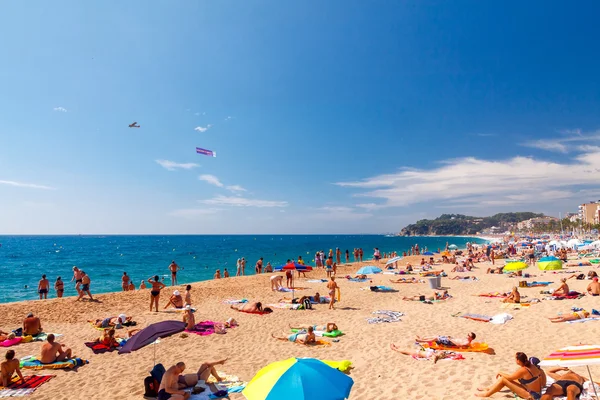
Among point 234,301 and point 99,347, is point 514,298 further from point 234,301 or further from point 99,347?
point 99,347

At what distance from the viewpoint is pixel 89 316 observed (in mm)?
13703

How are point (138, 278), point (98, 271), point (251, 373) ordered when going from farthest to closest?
1. point (98, 271)
2. point (138, 278)
3. point (251, 373)

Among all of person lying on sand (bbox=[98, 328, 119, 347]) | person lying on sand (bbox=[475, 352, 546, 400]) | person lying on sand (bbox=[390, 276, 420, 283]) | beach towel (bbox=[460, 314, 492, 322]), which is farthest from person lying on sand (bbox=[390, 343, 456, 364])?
person lying on sand (bbox=[390, 276, 420, 283])

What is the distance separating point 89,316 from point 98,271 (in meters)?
36.5

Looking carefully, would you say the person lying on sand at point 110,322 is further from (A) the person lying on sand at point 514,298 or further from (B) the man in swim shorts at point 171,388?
(A) the person lying on sand at point 514,298

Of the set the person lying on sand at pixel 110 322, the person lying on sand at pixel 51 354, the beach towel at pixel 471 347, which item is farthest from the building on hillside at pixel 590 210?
the person lying on sand at pixel 51 354

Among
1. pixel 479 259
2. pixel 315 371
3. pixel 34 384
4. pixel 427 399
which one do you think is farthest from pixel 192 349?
pixel 479 259

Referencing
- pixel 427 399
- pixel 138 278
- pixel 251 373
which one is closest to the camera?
pixel 427 399

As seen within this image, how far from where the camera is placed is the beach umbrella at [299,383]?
4676 millimetres

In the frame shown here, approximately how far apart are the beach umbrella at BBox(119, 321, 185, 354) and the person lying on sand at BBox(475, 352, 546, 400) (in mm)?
5967

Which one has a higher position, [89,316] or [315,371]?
[315,371]

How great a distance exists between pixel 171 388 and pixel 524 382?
20.1ft

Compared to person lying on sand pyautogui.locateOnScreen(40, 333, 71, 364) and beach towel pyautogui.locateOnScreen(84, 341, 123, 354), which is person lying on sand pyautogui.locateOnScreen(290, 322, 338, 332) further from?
person lying on sand pyautogui.locateOnScreen(40, 333, 71, 364)

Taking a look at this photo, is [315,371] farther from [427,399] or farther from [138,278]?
[138,278]
